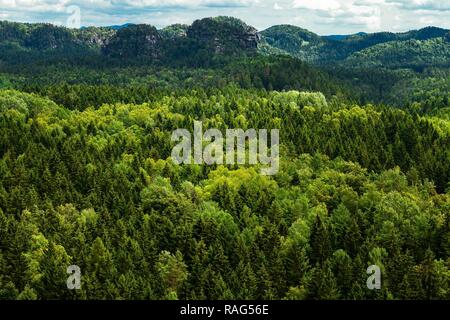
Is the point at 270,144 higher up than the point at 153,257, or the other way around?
the point at 270,144

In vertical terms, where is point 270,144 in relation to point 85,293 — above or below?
above

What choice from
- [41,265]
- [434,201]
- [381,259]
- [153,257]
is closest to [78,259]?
[41,265]

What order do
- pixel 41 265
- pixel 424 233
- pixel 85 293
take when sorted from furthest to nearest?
pixel 424 233 → pixel 41 265 → pixel 85 293

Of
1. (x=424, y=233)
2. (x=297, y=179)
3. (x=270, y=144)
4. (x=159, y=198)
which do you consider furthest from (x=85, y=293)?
(x=270, y=144)

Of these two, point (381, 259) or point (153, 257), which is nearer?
point (381, 259)

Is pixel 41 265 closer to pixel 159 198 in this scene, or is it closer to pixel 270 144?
pixel 159 198
